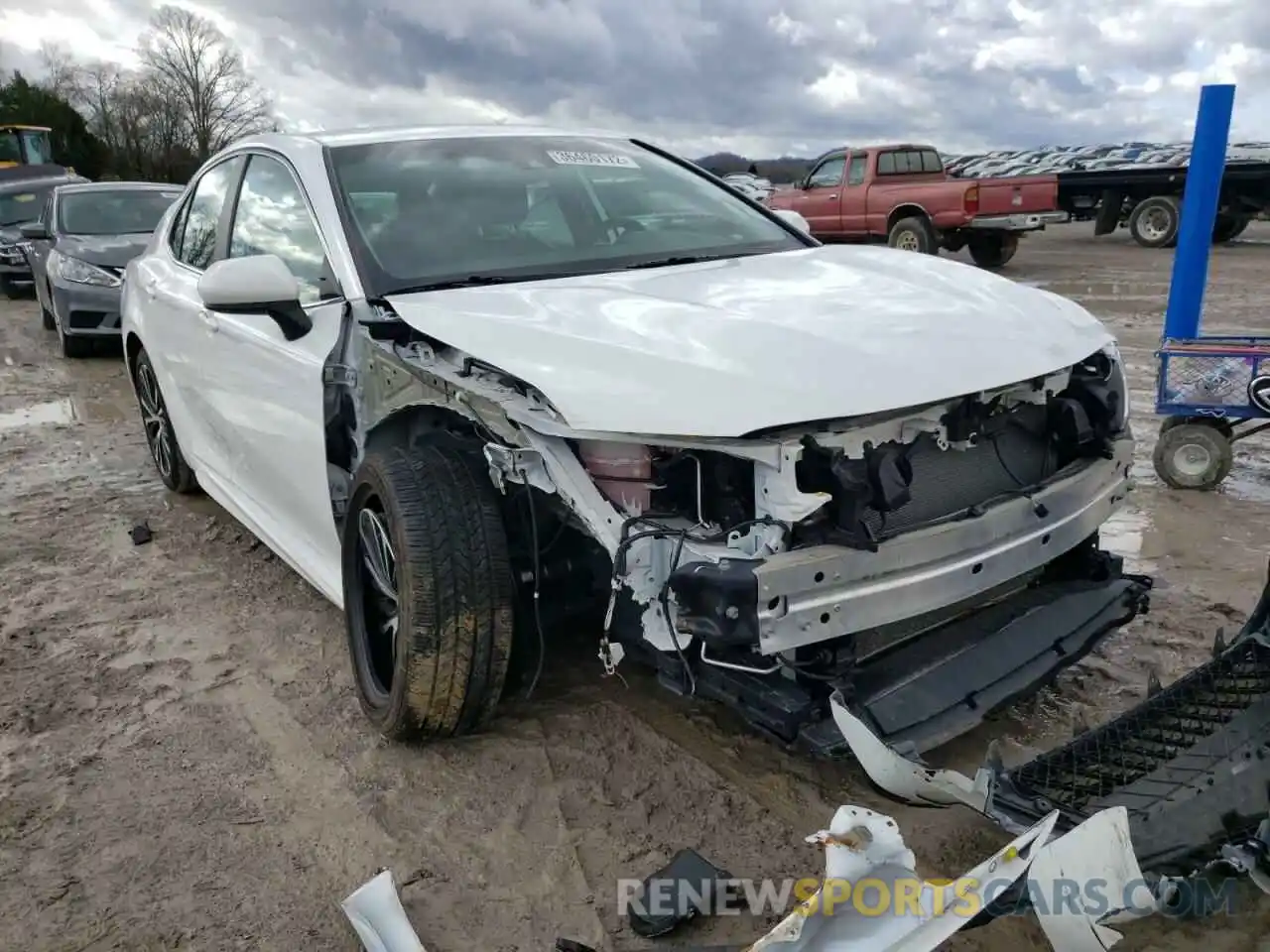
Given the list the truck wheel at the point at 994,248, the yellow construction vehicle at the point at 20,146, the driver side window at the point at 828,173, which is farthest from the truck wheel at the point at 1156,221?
the yellow construction vehicle at the point at 20,146

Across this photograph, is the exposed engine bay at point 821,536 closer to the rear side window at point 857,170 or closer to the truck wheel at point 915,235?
the truck wheel at point 915,235

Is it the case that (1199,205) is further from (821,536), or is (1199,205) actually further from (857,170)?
(857,170)

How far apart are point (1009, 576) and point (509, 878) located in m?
1.43

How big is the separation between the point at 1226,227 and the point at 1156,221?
3.44 ft

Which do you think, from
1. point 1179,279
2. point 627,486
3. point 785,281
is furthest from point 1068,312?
point 1179,279

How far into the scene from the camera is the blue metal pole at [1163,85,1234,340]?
536cm

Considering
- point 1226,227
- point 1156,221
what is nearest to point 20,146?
point 1156,221

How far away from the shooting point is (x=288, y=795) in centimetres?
288

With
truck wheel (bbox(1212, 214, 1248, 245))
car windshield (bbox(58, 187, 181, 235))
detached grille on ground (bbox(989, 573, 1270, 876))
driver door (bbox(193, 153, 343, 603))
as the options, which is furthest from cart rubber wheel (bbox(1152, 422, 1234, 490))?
truck wheel (bbox(1212, 214, 1248, 245))

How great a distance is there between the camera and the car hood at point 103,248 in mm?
9938

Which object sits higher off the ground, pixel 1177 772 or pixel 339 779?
pixel 1177 772

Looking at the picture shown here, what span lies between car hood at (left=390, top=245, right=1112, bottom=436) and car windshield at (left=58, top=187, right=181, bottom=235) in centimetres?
910

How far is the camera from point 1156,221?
17422 mm

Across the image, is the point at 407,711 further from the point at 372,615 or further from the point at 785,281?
the point at 785,281
